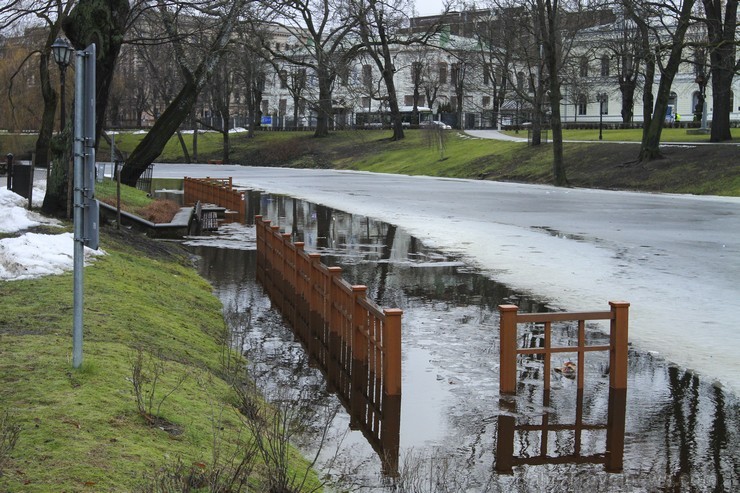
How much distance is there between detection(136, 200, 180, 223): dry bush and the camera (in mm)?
27109

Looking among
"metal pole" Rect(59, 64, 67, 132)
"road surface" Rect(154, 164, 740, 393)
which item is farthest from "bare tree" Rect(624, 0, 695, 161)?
"metal pole" Rect(59, 64, 67, 132)

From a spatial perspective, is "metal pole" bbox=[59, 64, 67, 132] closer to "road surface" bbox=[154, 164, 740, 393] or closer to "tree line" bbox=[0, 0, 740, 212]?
"tree line" bbox=[0, 0, 740, 212]

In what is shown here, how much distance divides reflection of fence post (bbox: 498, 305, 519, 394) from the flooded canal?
19 centimetres

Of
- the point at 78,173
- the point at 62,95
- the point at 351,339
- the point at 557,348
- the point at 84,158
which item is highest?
the point at 62,95

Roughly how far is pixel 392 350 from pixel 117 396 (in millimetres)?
2628

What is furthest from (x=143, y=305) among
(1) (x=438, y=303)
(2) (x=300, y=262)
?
(1) (x=438, y=303)

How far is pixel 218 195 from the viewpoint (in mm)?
36500

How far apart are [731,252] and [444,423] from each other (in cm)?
1423

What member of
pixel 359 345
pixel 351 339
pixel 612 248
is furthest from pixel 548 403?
pixel 612 248

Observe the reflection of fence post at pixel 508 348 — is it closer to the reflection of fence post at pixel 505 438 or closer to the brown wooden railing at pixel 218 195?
the reflection of fence post at pixel 505 438

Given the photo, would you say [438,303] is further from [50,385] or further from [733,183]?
[733,183]

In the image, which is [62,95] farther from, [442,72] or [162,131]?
[442,72]

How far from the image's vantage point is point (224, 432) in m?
7.45

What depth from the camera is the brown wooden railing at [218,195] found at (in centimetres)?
3325
